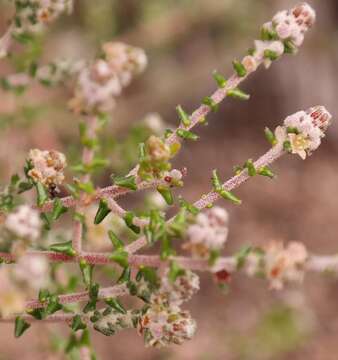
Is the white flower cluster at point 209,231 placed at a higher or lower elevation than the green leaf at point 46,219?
lower

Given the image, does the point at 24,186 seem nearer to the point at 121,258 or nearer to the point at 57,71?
the point at 121,258

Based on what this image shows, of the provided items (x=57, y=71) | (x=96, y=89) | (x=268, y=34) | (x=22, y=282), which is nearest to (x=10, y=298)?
(x=22, y=282)

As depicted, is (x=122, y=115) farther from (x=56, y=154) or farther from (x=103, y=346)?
(x=56, y=154)

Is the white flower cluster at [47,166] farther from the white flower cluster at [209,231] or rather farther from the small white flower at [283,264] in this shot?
the small white flower at [283,264]

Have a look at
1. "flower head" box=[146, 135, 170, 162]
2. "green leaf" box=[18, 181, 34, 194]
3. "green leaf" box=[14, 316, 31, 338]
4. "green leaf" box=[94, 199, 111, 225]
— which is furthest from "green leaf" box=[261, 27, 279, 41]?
"green leaf" box=[14, 316, 31, 338]

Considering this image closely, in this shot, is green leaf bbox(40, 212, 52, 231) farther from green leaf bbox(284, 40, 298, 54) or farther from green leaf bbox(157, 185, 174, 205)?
green leaf bbox(284, 40, 298, 54)

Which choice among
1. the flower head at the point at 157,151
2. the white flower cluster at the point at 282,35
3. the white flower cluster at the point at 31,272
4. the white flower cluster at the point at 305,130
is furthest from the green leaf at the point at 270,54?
the white flower cluster at the point at 31,272
